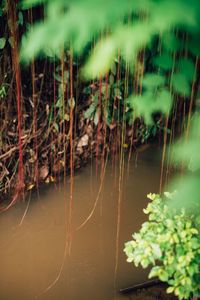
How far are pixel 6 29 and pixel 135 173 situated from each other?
1.95 meters

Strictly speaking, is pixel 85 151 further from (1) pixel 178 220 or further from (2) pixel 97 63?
(2) pixel 97 63

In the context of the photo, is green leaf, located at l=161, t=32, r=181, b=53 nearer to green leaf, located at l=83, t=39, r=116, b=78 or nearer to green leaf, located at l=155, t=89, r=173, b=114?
green leaf, located at l=83, t=39, r=116, b=78

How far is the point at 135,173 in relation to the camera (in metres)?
3.93

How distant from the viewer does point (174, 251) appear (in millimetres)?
1772

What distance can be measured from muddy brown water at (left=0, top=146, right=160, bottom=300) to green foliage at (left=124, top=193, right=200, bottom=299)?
3.17 ft

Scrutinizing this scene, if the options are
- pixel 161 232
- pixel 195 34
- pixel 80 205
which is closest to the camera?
pixel 195 34

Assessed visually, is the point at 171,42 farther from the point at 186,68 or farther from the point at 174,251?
the point at 174,251

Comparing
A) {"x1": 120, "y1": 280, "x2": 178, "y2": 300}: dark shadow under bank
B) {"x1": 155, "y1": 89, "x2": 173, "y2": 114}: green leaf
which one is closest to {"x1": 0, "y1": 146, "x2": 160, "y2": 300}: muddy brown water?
{"x1": 120, "y1": 280, "x2": 178, "y2": 300}: dark shadow under bank

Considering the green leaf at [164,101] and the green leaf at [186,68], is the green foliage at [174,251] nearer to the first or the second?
the green leaf at [164,101]

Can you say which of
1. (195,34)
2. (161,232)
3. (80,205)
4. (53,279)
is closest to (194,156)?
(195,34)

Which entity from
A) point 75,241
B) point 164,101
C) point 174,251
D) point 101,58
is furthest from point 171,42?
point 75,241

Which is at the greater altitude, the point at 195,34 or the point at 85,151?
the point at 195,34

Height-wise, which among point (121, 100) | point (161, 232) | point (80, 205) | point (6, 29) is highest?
point (6, 29)

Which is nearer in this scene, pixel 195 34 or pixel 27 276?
pixel 195 34
